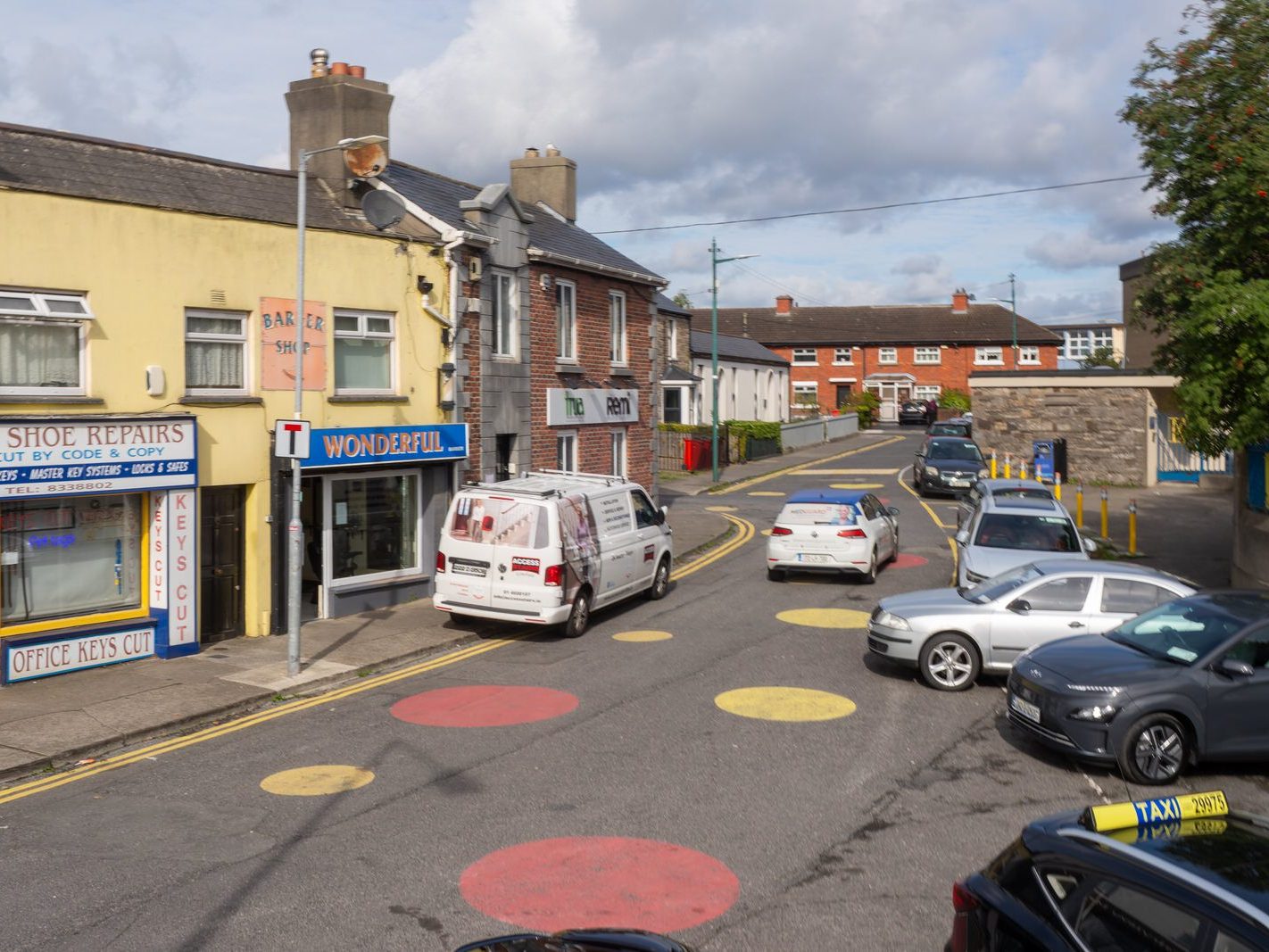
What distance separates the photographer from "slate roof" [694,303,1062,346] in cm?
8094

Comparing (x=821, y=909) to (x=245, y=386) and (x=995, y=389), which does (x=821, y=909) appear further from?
(x=995, y=389)

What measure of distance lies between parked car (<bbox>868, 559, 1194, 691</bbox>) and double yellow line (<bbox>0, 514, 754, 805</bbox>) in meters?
5.50

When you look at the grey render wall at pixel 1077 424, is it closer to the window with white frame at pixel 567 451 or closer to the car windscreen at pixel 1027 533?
the window with white frame at pixel 567 451

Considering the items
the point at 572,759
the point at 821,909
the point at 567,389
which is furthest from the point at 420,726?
the point at 567,389

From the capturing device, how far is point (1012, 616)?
502 inches

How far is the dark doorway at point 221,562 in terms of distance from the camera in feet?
51.3

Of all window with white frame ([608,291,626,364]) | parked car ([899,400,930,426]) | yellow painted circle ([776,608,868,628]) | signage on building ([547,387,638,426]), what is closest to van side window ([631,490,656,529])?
yellow painted circle ([776,608,868,628])

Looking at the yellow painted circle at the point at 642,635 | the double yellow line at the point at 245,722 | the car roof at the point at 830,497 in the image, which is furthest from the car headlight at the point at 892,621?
the car roof at the point at 830,497

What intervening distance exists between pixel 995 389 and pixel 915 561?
60.3ft

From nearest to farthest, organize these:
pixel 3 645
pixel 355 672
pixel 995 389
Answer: pixel 3 645 → pixel 355 672 → pixel 995 389

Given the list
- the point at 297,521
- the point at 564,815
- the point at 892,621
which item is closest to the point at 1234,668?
the point at 892,621

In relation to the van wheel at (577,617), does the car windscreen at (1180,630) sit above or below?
above

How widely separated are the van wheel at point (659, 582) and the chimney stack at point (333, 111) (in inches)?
316

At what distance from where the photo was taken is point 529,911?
7062 mm
